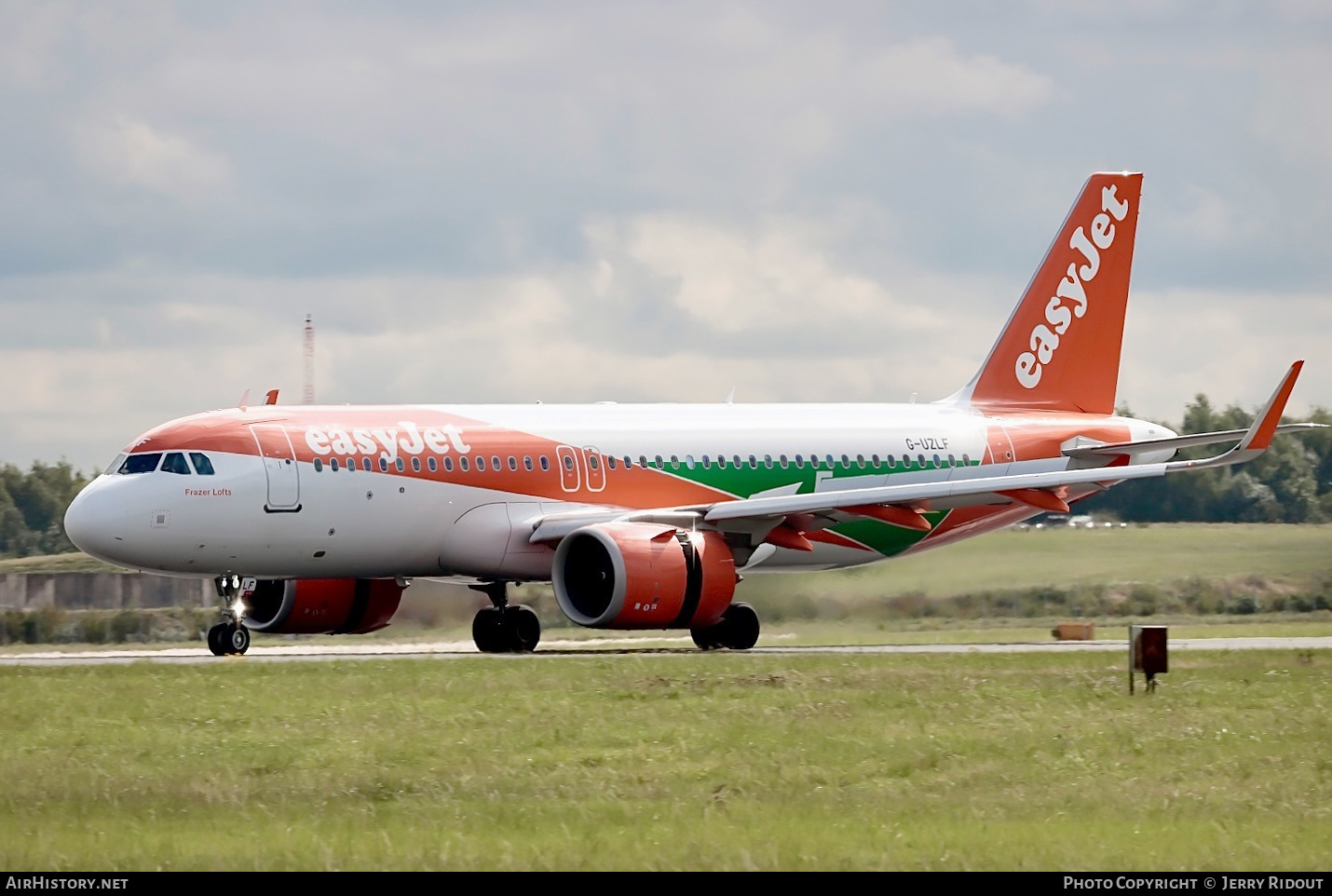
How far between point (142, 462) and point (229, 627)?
304cm

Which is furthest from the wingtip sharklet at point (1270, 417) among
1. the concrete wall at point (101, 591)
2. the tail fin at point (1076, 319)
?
the concrete wall at point (101, 591)

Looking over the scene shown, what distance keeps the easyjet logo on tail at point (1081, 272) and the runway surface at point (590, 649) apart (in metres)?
8.12

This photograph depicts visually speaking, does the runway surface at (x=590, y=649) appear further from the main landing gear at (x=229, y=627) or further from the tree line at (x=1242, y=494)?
the tree line at (x=1242, y=494)

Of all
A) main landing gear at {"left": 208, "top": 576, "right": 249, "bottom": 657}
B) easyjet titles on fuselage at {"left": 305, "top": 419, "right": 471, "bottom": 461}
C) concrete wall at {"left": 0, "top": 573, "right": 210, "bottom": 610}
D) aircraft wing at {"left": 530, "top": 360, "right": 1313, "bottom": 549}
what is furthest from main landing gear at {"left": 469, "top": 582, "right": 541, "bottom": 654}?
concrete wall at {"left": 0, "top": 573, "right": 210, "bottom": 610}

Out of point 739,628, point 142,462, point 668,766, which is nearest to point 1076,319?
point 739,628

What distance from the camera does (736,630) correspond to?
36281 mm

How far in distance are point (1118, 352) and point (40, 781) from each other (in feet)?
99.4

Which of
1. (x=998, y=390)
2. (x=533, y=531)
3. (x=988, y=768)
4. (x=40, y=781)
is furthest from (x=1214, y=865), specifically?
(x=998, y=390)

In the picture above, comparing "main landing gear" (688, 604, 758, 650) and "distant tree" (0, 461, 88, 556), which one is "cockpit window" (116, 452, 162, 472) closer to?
"main landing gear" (688, 604, 758, 650)

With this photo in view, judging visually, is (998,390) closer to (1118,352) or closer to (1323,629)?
(1118,352)

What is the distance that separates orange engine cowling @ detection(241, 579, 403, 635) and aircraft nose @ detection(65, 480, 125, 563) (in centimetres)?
439

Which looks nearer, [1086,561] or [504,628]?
[504,628]

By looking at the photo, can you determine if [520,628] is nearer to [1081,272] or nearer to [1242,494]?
[1081,272]

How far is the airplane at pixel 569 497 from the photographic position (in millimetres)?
33281
